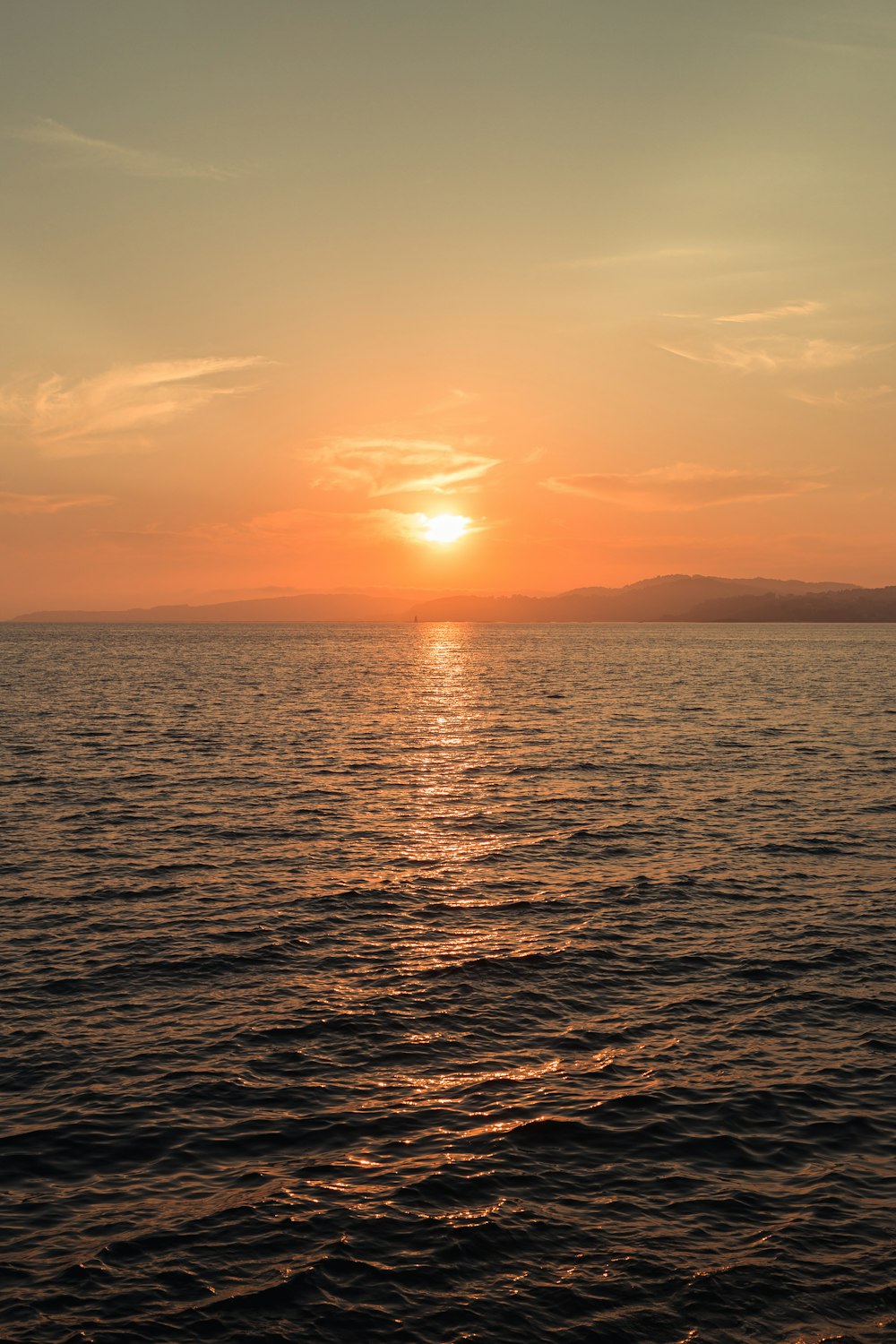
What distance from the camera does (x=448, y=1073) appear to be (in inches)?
Result: 961

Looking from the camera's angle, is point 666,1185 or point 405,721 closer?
point 666,1185

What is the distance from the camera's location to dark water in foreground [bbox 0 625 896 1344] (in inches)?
665

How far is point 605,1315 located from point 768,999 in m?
14.5

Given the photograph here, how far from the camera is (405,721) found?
113 m

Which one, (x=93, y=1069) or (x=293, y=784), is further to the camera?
(x=293, y=784)

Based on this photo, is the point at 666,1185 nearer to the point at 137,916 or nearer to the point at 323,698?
the point at 137,916

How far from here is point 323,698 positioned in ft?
465

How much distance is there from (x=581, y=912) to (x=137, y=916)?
676 inches

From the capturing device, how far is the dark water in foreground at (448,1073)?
16.9 m

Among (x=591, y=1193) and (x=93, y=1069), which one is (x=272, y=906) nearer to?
(x=93, y=1069)

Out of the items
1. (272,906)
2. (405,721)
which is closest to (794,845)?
(272,906)

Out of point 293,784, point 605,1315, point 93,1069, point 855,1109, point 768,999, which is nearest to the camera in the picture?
point 605,1315

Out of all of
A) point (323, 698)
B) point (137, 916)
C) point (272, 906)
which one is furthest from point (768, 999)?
point (323, 698)

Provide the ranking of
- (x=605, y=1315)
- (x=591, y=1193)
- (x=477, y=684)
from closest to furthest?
1. (x=605, y=1315)
2. (x=591, y=1193)
3. (x=477, y=684)
